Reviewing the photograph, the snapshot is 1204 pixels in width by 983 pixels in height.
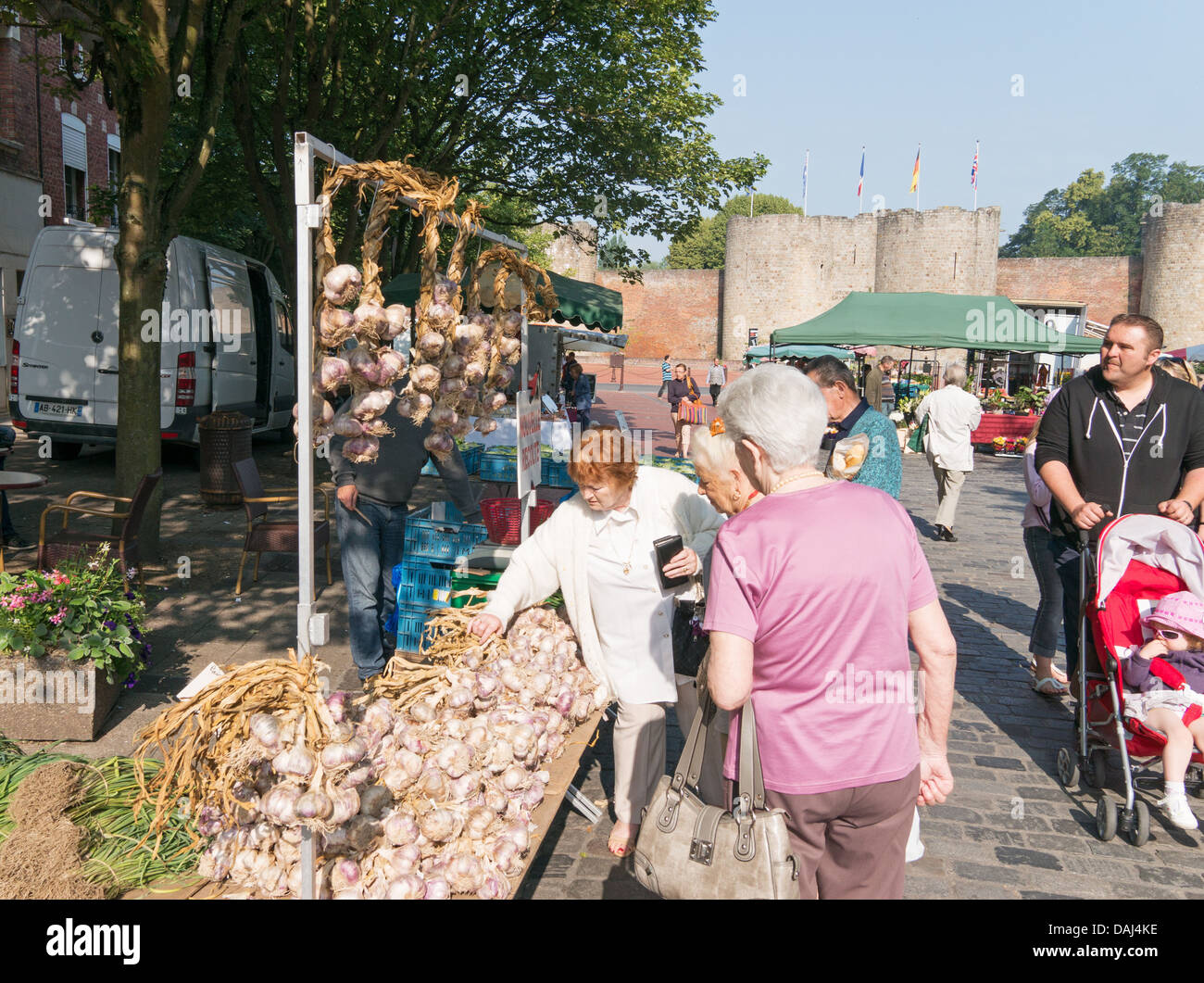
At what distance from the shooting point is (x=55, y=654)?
482 cm

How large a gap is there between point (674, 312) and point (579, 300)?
46934 millimetres

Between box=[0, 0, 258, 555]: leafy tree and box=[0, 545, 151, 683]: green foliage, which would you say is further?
box=[0, 0, 258, 555]: leafy tree

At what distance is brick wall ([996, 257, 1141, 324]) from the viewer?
4731 cm

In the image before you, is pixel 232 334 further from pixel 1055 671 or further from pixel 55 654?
pixel 1055 671

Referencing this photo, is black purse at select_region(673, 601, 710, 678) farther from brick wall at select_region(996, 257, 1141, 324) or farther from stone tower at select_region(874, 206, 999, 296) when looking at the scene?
brick wall at select_region(996, 257, 1141, 324)

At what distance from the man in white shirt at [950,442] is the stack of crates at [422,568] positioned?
7765 millimetres

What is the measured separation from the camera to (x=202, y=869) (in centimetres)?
261

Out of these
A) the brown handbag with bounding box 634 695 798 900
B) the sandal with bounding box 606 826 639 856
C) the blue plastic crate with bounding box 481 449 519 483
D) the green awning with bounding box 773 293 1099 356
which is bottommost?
the sandal with bounding box 606 826 639 856

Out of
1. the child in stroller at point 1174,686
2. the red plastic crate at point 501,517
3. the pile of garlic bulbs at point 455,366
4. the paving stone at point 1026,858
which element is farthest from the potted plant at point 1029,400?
the pile of garlic bulbs at point 455,366

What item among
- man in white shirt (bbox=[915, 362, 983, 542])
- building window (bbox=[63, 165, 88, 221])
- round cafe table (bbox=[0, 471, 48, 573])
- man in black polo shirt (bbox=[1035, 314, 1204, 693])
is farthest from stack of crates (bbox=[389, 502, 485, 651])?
building window (bbox=[63, 165, 88, 221])

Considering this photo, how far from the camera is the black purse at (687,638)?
3688mm

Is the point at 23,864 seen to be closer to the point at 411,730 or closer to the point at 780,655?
the point at 411,730

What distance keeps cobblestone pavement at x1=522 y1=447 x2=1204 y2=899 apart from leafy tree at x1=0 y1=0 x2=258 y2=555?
15.4 feet

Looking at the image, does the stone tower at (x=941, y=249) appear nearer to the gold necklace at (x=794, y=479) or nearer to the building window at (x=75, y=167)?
the building window at (x=75, y=167)
